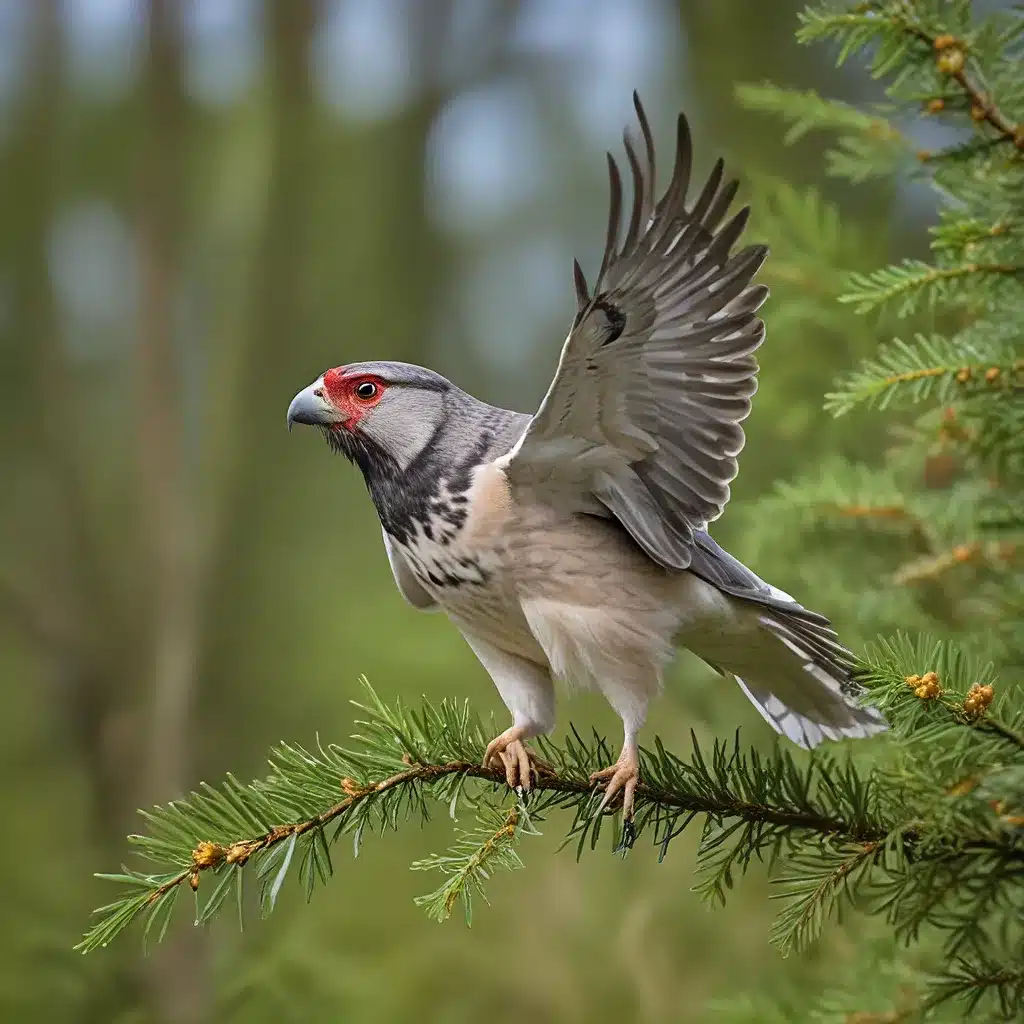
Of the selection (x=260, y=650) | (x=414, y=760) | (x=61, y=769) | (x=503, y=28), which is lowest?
(x=61, y=769)

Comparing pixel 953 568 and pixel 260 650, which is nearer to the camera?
pixel 953 568

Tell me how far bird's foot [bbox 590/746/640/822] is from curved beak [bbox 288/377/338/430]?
57cm

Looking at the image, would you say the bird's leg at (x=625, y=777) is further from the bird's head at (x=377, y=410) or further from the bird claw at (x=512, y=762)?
the bird's head at (x=377, y=410)

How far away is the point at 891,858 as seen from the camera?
1.48m

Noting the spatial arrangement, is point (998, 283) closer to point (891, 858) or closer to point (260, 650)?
point (891, 858)

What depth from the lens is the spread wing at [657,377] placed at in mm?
1155

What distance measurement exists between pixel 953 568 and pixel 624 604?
0.65 meters

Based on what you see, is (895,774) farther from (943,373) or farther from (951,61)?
(951,61)

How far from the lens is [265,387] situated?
364cm

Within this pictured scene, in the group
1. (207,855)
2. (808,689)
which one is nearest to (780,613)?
(808,689)

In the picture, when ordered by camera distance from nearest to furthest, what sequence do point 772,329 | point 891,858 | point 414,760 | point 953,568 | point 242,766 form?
point 414,760
point 891,858
point 953,568
point 772,329
point 242,766

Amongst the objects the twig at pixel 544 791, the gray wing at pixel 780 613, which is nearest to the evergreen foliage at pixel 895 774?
the twig at pixel 544 791

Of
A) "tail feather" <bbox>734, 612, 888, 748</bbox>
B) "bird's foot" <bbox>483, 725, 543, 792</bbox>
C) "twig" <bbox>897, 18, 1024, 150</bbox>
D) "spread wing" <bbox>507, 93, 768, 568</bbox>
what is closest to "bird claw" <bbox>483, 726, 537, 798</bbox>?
"bird's foot" <bbox>483, 725, 543, 792</bbox>

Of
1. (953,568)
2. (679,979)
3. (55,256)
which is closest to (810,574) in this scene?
(953,568)
